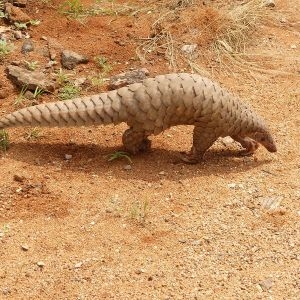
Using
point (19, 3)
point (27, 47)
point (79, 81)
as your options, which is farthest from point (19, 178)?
point (19, 3)

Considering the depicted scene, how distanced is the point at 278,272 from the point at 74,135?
8.09 feet

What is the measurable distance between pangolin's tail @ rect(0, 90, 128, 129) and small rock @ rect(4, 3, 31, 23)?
7.41 feet

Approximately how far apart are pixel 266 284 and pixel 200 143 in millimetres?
1598

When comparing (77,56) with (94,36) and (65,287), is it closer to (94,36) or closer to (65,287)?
(94,36)

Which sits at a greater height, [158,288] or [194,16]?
[194,16]

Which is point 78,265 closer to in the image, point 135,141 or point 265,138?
point 135,141

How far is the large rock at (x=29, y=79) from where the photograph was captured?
586 centimetres

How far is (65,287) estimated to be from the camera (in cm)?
378

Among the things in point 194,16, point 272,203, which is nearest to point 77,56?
point 194,16

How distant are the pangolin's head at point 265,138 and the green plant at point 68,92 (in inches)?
74.7

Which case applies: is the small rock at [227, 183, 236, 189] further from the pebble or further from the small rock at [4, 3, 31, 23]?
the small rock at [4, 3, 31, 23]

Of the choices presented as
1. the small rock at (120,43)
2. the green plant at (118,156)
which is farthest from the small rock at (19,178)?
the small rock at (120,43)

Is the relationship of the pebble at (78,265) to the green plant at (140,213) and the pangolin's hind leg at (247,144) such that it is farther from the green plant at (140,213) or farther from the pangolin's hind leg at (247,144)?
the pangolin's hind leg at (247,144)

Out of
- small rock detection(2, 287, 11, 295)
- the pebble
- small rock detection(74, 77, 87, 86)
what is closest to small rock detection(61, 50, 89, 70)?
small rock detection(74, 77, 87, 86)
